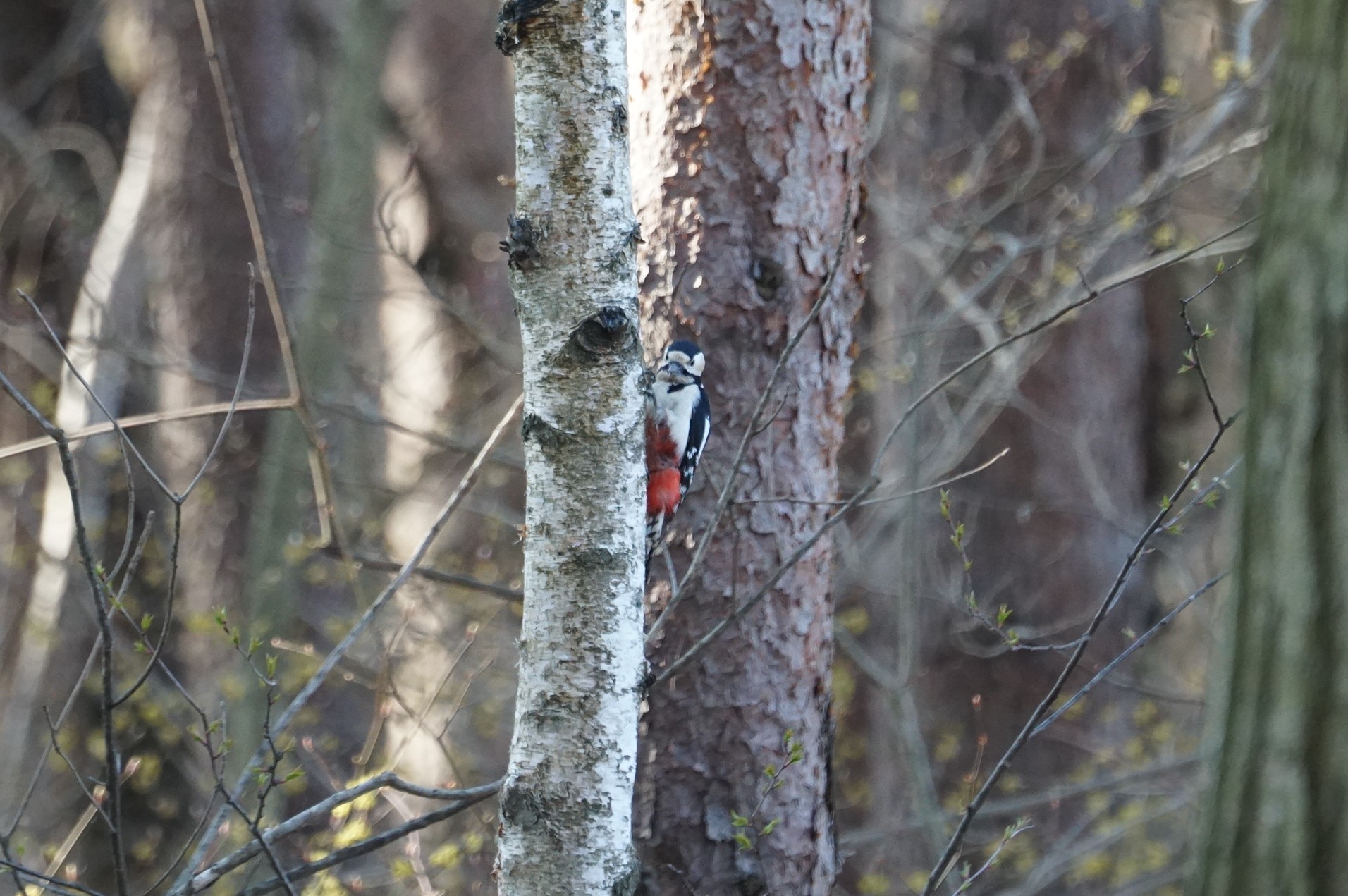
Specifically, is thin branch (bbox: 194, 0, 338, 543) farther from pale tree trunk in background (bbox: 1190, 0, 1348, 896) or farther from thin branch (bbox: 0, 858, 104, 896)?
pale tree trunk in background (bbox: 1190, 0, 1348, 896)

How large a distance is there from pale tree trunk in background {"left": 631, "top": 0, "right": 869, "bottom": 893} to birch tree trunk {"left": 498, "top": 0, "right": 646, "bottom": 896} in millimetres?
988

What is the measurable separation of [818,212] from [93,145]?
6.02 metres

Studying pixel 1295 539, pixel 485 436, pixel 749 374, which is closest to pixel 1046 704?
pixel 749 374

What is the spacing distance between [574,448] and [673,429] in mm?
1761

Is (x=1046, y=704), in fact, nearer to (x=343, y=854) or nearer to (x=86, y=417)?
(x=343, y=854)

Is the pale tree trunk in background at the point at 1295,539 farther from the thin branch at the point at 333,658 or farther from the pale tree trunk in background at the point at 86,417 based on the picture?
the pale tree trunk in background at the point at 86,417

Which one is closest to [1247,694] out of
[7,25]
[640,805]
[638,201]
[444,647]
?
[640,805]

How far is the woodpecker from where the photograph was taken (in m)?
3.13

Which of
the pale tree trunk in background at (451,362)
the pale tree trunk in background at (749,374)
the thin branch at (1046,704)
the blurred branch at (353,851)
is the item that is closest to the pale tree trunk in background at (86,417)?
the pale tree trunk in background at (451,362)

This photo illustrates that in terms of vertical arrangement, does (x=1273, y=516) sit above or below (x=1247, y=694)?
above

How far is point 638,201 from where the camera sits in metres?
3.12

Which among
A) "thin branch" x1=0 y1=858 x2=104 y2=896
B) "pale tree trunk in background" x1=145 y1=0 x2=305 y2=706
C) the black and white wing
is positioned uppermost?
"pale tree trunk in background" x1=145 y1=0 x2=305 y2=706

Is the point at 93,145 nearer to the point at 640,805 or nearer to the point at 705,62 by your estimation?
the point at 705,62

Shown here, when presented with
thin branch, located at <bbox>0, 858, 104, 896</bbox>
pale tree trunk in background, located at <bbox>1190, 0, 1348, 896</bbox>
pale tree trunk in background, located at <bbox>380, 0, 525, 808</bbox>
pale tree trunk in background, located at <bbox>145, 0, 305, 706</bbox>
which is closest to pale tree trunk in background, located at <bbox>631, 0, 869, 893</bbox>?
thin branch, located at <bbox>0, 858, 104, 896</bbox>
